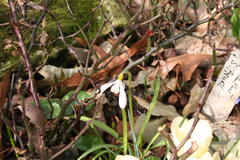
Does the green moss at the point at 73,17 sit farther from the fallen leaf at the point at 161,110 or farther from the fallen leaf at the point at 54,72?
the fallen leaf at the point at 161,110

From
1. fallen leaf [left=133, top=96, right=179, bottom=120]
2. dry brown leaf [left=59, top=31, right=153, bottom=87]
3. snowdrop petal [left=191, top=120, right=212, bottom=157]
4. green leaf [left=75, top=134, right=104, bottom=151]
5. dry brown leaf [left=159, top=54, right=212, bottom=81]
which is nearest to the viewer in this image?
snowdrop petal [left=191, top=120, right=212, bottom=157]

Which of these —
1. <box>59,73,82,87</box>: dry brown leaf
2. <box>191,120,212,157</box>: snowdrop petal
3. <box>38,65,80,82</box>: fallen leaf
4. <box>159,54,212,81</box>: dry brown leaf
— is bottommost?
<box>159,54,212,81</box>: dry brown leaf

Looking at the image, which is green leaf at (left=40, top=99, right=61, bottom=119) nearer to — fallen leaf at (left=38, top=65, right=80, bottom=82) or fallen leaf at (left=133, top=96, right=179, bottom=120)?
fallen leaf at (left=38, top=65, right=80, bottom=82)

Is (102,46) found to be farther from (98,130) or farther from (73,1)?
(98,130)

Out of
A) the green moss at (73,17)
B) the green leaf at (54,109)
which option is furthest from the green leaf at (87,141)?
the green moss at (73,17)

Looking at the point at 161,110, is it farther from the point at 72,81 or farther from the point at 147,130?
the point at 72,81

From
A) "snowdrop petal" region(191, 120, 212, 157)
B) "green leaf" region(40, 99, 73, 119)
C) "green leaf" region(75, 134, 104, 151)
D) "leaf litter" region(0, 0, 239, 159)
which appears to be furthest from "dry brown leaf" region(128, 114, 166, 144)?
"snowdrop petal" region(191, 120, 212, 157)
